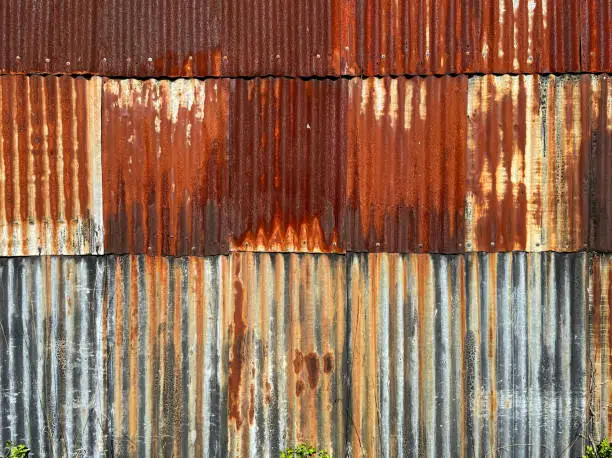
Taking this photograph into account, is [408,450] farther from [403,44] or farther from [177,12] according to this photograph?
[177,12]

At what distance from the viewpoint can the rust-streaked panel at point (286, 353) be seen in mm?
5480

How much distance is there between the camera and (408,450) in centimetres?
543

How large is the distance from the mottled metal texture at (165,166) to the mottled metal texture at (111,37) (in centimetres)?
19

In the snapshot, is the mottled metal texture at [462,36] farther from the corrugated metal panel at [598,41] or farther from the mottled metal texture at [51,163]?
the mottled metal texture at [51,163]

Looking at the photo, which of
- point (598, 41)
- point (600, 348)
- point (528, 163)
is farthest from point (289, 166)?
point (600, 348)

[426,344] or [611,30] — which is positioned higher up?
[611,30]

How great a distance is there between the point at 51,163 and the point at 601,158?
5.14m

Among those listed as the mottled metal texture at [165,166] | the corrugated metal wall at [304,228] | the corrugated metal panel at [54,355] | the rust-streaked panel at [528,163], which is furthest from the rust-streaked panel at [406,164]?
the corrugated metal panel at [54,355]

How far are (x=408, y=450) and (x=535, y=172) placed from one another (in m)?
2.84

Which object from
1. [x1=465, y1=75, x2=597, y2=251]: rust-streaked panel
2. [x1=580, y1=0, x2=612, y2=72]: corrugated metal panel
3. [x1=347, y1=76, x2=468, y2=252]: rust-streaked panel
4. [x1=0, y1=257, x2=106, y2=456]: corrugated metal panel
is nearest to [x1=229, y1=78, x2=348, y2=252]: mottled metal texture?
[x1=347, y1=76, x2=468, y2=252]: rust-streaked panel

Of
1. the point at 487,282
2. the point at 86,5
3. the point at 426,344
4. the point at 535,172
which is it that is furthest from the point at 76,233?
the point at 535,172

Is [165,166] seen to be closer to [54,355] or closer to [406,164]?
[54,355]

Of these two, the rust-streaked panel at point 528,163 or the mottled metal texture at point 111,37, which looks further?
the mottled metal texture at point 111,37

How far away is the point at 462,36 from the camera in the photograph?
5438 millimetres
